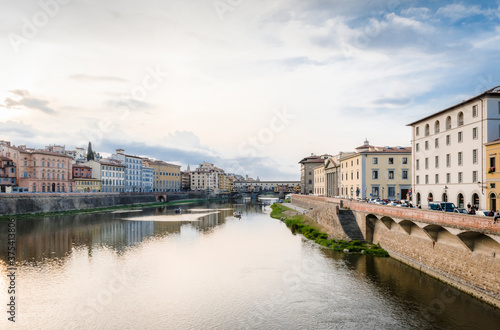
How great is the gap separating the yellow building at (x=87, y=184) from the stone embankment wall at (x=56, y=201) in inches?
351

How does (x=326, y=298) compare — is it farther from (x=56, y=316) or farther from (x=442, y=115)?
(x=442, y=115)

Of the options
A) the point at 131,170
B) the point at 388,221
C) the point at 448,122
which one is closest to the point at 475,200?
the point at 388,221

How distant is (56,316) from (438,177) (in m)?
41.6

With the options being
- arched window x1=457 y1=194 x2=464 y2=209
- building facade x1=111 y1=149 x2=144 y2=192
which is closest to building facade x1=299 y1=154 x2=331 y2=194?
building facade x1=111 y1=149 x2=144 y2=192

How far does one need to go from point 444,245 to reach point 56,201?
8400cm

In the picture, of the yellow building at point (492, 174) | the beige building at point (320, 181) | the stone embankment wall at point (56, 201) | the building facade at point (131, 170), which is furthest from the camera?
the building facade at point (131, 170)

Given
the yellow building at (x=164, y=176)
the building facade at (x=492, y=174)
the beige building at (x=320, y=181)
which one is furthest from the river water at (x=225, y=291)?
the yellow building at (x=164, y=176)

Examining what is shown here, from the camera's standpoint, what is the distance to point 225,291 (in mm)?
26844

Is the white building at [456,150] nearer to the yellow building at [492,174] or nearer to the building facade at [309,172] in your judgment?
the yellow building at [492,174]

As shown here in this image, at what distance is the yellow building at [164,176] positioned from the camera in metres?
165

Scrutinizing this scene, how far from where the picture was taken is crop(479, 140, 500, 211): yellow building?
32125 mm

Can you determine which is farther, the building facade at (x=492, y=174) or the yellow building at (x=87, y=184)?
the yellow building at (x=87, y=184)

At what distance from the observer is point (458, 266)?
2470 cm

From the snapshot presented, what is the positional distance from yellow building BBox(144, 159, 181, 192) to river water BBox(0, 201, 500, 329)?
122m
